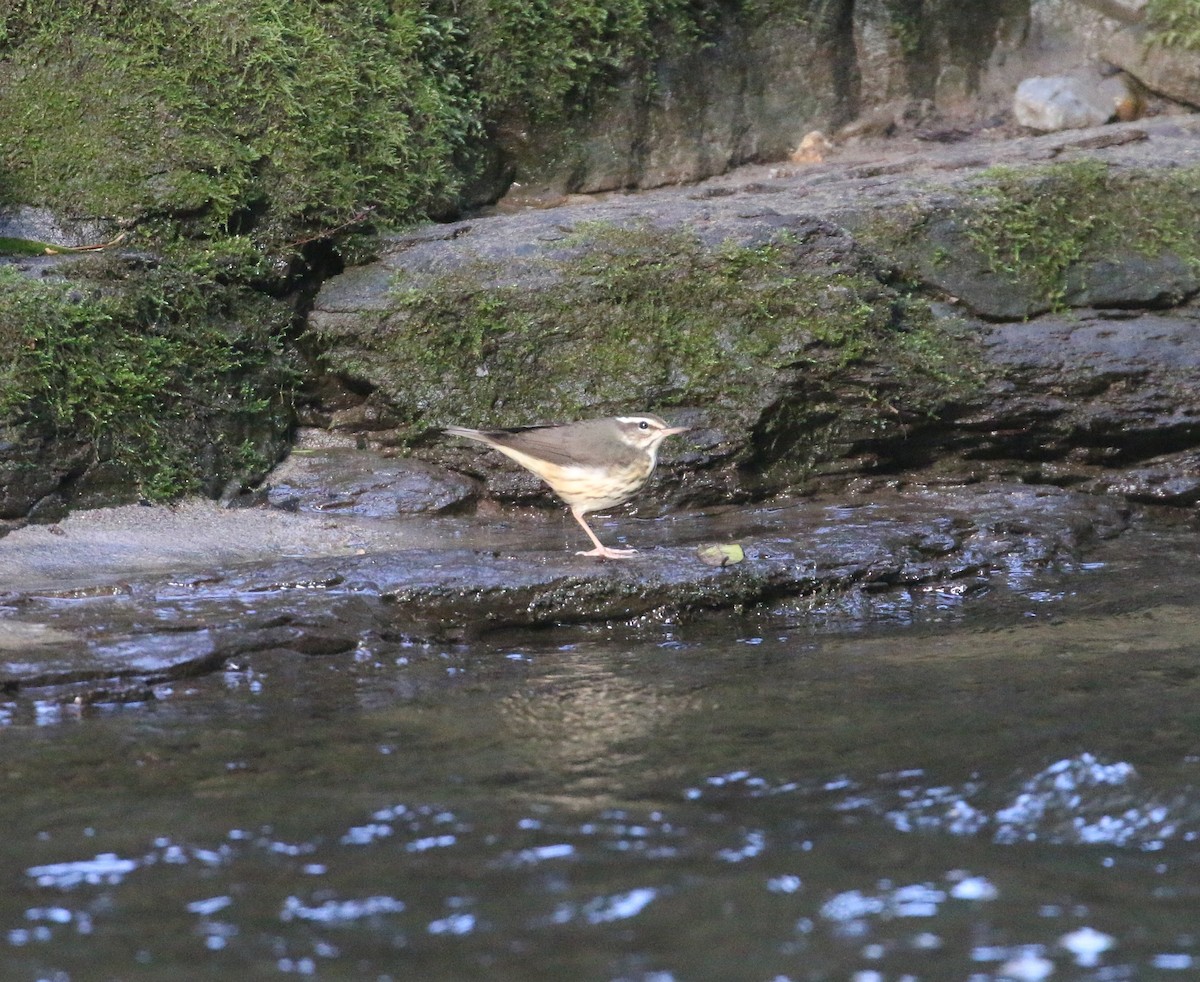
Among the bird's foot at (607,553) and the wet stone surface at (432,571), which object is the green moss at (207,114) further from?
the bird's foot at (607,553)

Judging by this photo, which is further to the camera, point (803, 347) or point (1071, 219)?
point (1071, 219)

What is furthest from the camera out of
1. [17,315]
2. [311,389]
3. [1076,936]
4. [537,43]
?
[537,43]

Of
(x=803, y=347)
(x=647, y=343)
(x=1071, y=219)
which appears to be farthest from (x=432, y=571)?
(x=1071, y=219)

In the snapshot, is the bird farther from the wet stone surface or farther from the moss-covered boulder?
the moss-covered boulder

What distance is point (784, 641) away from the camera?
6.14 meters

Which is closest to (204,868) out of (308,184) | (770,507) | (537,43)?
(770,507)

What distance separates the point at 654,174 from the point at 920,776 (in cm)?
730

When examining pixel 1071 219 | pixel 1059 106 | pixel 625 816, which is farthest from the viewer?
pixel 1059 106

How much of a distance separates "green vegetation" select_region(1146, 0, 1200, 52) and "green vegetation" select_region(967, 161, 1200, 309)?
2.12m

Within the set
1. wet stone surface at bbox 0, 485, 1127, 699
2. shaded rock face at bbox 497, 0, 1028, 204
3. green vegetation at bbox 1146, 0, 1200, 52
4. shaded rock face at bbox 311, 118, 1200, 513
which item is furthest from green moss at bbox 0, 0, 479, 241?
green vegetation at bbox 1146, 0, 1200, 52

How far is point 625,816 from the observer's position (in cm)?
400

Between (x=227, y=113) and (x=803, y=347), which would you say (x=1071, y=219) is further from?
(x=227, y=113)

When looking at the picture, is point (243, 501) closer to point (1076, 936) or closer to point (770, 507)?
point (770, 507)

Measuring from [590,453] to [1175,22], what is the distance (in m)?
7.20
